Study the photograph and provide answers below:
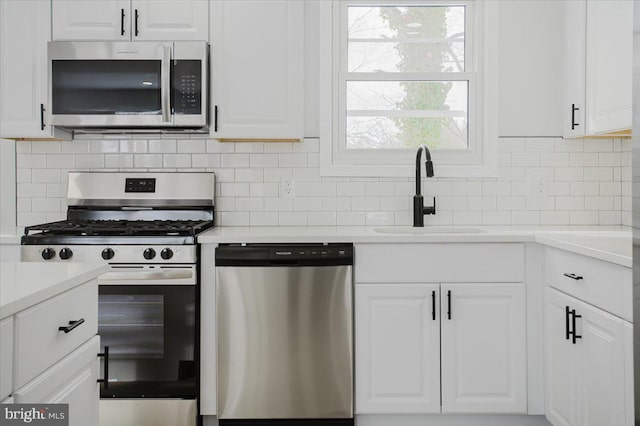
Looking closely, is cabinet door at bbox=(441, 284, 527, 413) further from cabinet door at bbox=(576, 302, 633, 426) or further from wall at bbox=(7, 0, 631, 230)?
wall at bbox=(7, 0, 631, 230)

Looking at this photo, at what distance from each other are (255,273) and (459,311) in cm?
94

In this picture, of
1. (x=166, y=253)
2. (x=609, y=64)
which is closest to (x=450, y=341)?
(x=166, y=253)

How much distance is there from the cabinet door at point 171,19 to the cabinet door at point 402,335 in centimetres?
153

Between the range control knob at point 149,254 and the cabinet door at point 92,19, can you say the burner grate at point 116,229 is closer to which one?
the range control knob at point 149,254

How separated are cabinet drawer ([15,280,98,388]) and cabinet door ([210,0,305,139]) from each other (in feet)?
4.94

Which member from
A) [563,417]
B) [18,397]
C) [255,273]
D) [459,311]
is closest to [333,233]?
[255,273]

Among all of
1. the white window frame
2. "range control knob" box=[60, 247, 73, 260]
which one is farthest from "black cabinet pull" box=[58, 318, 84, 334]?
the white window frame

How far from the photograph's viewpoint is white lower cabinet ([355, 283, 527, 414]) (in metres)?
2.44

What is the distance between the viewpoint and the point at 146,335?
2393 millimetres

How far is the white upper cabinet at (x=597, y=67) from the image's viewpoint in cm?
234

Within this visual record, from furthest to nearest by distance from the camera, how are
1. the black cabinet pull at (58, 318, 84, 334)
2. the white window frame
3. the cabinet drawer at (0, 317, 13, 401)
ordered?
1. the white window frame
2. the black cabinet pull at (58, 318, 84, 334)
3. the cabinet drawer at (0, 317, 13, 401)

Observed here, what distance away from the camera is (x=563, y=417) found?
2.21 m

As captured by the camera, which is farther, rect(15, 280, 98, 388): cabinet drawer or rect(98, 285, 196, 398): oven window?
rect(98, 285, 196, 398): oven window

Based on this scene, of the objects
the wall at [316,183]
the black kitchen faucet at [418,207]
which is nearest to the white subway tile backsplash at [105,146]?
the wall at [316,183]
